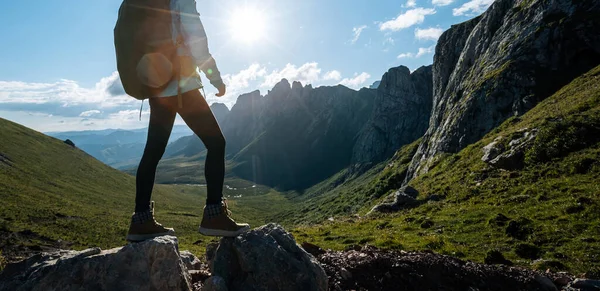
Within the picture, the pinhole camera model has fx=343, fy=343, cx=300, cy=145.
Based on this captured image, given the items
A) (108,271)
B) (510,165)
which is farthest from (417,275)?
(510,165)

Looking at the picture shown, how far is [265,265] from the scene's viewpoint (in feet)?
18.6

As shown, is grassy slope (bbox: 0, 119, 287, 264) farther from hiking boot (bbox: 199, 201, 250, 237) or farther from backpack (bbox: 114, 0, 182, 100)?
backpack (bbox: 114, 0, 182, 100)

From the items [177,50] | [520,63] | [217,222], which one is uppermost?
[520,63]

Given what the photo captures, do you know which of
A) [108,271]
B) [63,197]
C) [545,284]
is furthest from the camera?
[63,197]

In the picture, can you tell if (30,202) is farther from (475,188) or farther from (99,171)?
(99,171)

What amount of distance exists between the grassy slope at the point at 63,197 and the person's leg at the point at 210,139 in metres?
23.9

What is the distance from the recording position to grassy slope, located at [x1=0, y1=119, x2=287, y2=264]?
44562mm

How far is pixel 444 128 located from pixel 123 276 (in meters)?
62.5

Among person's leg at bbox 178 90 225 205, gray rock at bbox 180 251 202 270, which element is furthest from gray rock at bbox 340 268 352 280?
gray rock at bbox 180 251 202 270

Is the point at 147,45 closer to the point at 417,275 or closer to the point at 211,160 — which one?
the point at 211,160

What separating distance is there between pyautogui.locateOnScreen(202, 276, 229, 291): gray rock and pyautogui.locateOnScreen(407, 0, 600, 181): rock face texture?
50179 mm

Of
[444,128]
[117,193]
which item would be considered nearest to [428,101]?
[444,128]

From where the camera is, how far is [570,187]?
2067 cm

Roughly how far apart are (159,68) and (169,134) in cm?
106
